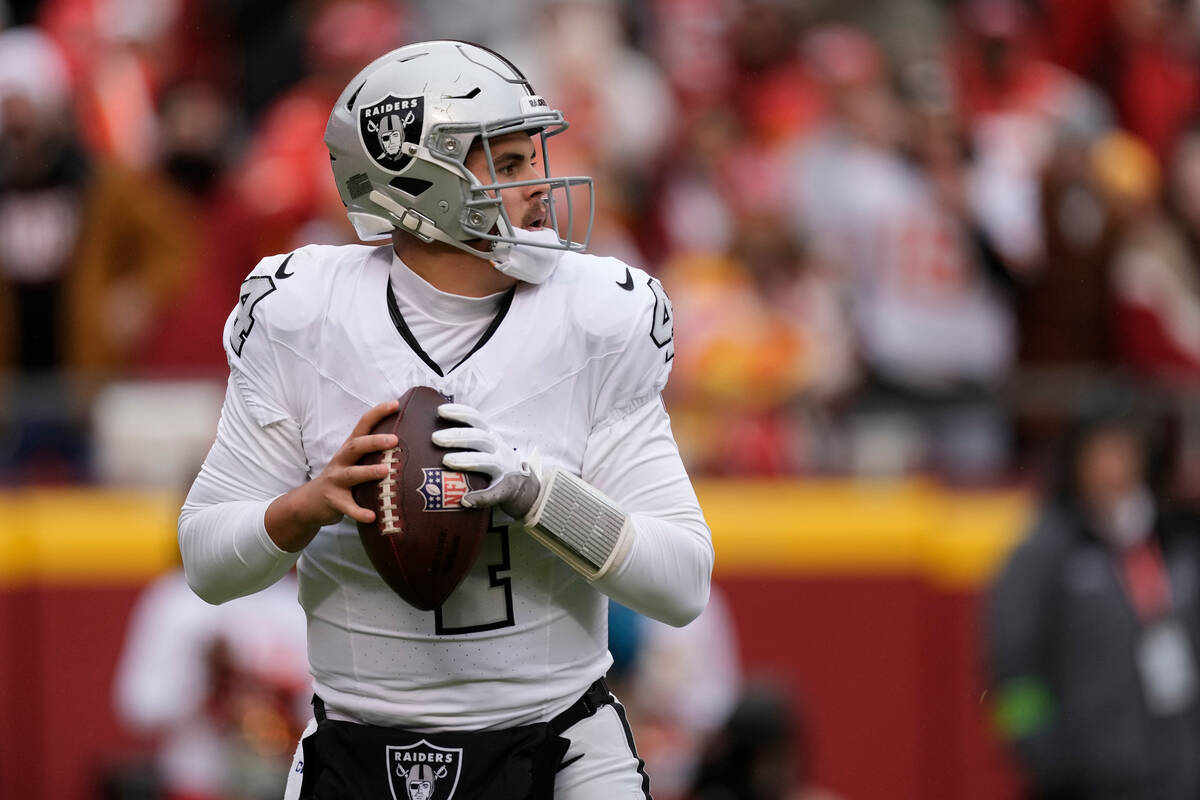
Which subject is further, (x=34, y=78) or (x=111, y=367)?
(x=34, y=78)

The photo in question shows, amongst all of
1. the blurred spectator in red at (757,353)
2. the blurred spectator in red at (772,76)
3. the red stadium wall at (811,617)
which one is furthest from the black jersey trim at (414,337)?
the blurred spectator in red at (772,76)

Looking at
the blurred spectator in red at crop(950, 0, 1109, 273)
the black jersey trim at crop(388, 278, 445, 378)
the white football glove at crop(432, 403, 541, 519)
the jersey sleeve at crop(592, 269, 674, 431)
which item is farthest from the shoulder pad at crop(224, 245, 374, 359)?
the blurred spectator in red at crop(950, 0, 1109, 273)

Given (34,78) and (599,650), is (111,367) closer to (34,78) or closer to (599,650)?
(34,78)

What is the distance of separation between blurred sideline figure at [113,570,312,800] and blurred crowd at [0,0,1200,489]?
1185 millimetres

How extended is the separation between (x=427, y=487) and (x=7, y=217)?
561 centimetres

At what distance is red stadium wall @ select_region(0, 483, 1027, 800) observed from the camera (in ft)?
24.6

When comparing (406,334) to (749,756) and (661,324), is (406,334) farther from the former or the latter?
(749,756)

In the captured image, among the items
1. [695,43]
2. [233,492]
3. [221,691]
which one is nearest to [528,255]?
[233,492]

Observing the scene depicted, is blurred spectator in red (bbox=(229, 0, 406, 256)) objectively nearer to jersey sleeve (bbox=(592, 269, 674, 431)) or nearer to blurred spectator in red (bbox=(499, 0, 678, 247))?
blurred spectator in red (bbox=(499, 0, 678, 247))

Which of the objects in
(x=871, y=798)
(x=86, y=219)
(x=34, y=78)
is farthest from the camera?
(x=34, y=78)

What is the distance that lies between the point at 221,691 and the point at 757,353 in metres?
2.76

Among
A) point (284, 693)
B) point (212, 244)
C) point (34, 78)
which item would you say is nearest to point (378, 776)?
point (284, 693)

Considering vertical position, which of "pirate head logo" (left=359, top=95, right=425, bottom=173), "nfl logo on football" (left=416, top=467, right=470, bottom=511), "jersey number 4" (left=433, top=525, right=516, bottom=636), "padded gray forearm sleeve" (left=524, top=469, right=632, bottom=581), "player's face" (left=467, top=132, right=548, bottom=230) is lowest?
"jersey number 4" (left=433, top=525, right=516, bottom=636)

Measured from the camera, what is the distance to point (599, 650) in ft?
11.3
